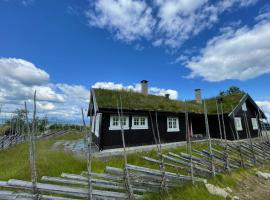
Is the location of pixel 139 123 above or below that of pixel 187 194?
above

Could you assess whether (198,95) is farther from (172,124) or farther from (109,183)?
(109,183)

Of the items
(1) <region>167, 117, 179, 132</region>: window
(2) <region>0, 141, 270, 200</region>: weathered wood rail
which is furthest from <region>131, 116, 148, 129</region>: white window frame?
(2) <region>0, 141, 270, 200</region>: weathered wood rail

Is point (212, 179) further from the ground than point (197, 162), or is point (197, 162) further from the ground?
point (197, 162)

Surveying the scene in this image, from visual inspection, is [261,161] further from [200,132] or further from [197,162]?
[200,132]

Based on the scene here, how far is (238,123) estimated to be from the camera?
17359 mm

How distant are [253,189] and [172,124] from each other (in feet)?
26.3

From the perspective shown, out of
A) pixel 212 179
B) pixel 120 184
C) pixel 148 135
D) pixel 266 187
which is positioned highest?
pixel 148 135

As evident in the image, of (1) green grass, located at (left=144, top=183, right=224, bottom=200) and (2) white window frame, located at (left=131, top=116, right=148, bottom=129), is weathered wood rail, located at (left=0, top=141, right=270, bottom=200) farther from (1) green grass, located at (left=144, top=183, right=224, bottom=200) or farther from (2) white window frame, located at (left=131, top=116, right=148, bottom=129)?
(2) white window frame, located at (left=131, top=116, right=148, bottom=129)

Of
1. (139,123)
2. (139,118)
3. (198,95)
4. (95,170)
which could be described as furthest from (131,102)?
(198,95)

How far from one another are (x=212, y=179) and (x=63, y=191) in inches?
179

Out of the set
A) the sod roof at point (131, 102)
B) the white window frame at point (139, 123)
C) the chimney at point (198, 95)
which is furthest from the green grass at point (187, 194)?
the chimney at point (198, 95)

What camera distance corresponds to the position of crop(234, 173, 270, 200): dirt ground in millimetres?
5371

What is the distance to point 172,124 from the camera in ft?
45.2

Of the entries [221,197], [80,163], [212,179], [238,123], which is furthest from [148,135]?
[238,123]
